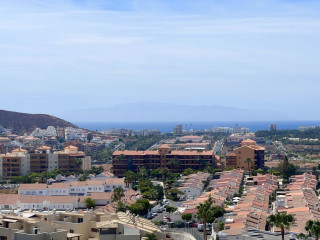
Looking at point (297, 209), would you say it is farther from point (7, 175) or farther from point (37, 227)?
point (7, 175)

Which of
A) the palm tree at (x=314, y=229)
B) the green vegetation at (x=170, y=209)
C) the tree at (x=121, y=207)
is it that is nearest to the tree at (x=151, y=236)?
the palm tree at (x=314, y=229)

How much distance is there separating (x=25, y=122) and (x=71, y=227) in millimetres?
138175

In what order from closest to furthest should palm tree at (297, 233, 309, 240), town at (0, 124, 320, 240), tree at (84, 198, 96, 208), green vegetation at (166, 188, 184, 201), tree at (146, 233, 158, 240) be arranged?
tree at (146, 233, 158, 240) → town at (0, 124, 320, 240) → palm tree at (297, 233, 309, 240) → tree at (84, 198, 96, 208) → green vegetation at (166, 188, 184, 201)

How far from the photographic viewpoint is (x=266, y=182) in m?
69.8

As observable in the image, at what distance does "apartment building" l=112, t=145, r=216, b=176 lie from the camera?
286ft

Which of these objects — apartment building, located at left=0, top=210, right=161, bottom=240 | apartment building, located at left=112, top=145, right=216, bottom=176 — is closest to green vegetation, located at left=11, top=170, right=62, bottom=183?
apartment building, located at left=112, top=145, right=216, bottom=176

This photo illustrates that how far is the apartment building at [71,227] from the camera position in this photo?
113ft

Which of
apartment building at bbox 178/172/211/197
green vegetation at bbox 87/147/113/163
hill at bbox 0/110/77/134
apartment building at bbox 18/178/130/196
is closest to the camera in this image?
apartment building at bbox 178/172/211/197

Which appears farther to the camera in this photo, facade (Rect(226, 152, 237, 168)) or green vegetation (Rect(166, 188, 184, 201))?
facade (Rect(226, 152, 237, 168))

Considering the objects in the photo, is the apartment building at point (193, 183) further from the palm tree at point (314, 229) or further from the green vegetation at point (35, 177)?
the palm tree at point (314, 229)

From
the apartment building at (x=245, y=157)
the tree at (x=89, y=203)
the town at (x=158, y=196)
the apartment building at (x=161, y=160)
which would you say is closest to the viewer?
the town at (x=158, y=196)

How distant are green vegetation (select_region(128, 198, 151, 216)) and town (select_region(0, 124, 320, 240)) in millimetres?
80

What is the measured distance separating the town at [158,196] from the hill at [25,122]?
41.6m

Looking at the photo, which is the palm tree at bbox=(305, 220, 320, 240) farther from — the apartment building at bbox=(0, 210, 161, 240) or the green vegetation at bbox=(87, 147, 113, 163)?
the green vegetation at bbox=(87, 147, 113, 163)
